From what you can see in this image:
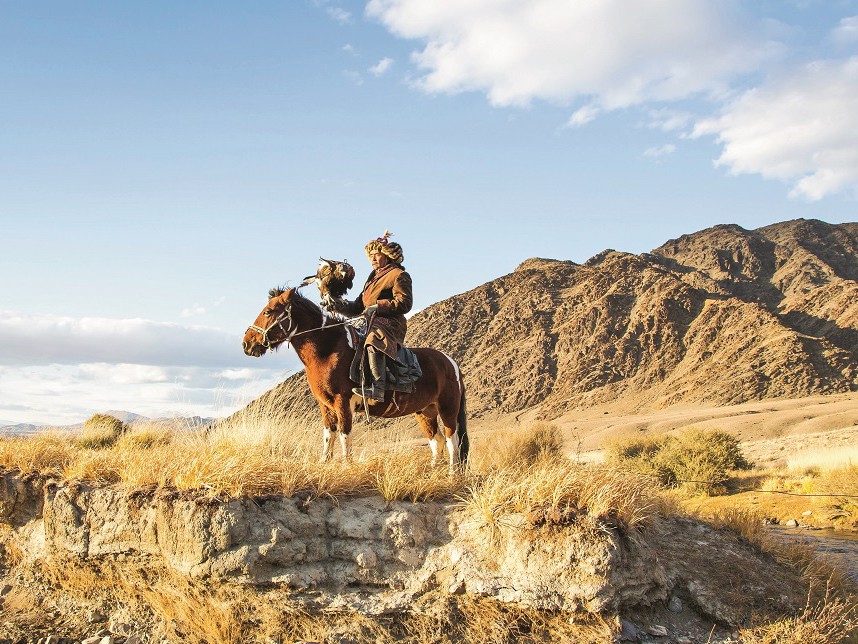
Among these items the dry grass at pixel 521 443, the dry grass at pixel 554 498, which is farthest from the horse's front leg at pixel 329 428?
the dry grass at pixel 521 443

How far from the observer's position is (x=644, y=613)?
19.2 feet

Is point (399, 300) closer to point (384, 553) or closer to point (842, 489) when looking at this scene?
point (384, 553)

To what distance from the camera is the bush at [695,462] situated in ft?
57.1

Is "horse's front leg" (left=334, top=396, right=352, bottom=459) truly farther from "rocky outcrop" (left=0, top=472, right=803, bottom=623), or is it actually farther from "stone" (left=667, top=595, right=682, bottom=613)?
"stone" (left=667, top=595, right=682, bottom=613)

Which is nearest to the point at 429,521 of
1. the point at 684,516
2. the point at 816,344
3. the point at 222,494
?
the point at 222,494

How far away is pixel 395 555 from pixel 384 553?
96 mm

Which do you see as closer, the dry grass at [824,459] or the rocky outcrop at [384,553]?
the rocky outcrop at [384,553]

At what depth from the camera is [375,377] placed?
7113 millimetres

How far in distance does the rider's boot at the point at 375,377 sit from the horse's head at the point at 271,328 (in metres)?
0.88

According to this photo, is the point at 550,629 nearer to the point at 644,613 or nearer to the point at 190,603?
the point at 644,613

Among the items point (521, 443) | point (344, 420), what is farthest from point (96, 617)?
point (521, 443)

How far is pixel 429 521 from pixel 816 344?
47.4 metres

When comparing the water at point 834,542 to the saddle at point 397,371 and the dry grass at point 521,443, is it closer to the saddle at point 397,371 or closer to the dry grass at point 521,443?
the dry grass at point 521,443

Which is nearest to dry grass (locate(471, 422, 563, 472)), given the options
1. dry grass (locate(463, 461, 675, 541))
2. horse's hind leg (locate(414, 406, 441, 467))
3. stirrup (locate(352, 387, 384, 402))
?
horse's hind leg (locate(414, 406, 441, 467))
